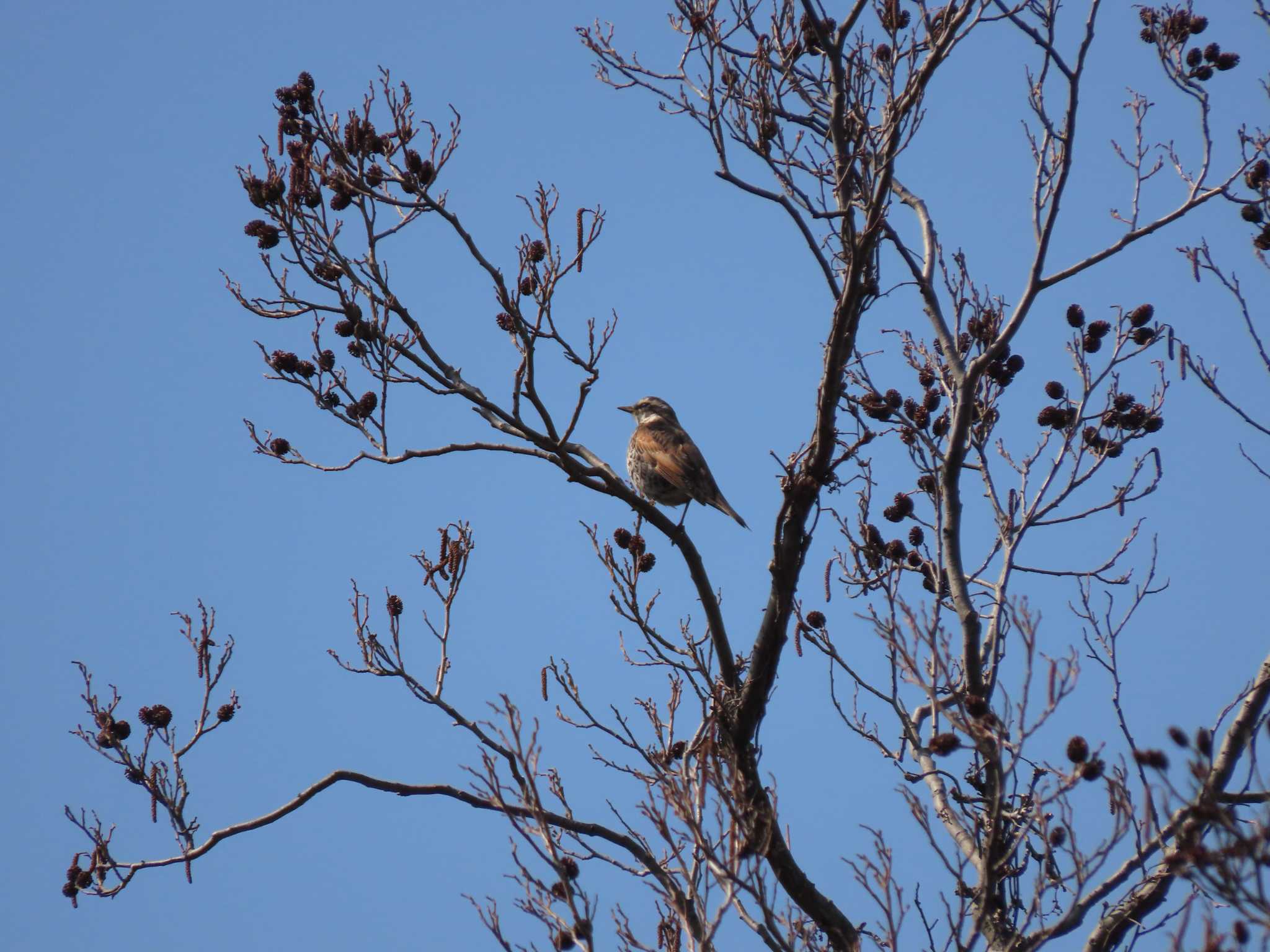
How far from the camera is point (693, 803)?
537 cm

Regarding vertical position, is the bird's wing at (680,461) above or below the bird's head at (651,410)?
below

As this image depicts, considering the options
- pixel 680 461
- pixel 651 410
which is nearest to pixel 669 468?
pixel 680 461

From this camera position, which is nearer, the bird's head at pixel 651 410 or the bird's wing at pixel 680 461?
the bird's wing at pixel 680 461

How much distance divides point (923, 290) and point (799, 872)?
335 cm

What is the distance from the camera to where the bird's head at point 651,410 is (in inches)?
426

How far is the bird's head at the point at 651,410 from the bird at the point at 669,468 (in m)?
0.16

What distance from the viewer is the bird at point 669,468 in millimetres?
9320

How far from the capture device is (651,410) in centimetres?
1094

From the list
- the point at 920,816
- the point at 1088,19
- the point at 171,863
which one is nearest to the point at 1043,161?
the point at 1088,19

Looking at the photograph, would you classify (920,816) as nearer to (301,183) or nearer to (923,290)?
(923,290)

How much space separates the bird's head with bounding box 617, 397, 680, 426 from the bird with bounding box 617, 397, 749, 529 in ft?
0.52

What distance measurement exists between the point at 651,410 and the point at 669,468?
5.00 ft

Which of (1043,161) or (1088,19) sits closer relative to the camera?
(1088,19)

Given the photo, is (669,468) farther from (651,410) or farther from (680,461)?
(651,410)
